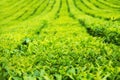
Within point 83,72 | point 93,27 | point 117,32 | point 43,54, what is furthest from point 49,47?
point 93,27

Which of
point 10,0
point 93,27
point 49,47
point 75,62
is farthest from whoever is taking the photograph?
point 10,0

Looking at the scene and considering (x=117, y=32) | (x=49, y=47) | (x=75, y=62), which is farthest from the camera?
(x=117, y=32)

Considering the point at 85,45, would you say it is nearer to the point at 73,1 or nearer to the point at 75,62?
the point at 75,62

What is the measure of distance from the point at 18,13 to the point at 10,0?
12.1m

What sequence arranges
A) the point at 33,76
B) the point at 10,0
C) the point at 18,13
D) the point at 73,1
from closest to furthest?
the point at 33,76 < the point at 18,13 < the point at 73,1 < the point at 10,0

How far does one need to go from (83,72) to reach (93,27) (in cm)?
1168

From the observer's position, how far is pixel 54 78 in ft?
19.1

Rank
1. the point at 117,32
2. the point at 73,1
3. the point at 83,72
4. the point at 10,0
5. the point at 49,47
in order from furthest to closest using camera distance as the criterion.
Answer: the point at 10,0 → the point at 73,1 → the point at 117,32 → the point at 49,47 → the point at 83,72

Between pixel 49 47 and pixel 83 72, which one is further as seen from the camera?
pixel 49 47

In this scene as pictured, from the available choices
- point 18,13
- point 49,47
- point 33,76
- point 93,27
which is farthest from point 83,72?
point 18,13

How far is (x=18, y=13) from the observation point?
129 ft

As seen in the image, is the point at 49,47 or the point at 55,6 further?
the point at 55,6

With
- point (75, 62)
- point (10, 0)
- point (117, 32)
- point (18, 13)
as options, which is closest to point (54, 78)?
point (75, 62)

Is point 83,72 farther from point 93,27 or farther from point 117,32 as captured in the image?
point 93,27
